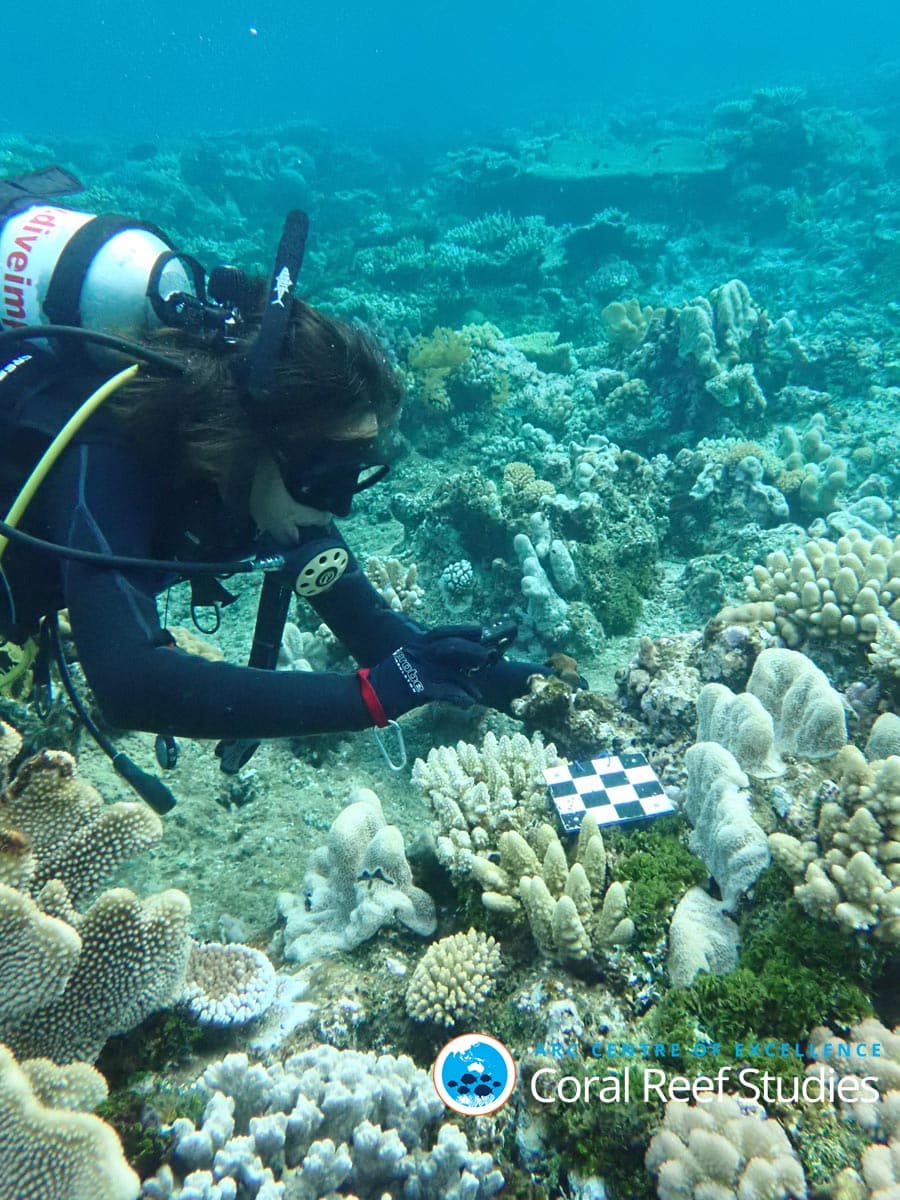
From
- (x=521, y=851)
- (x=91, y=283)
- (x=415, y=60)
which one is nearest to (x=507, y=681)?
(x=521, y=851)

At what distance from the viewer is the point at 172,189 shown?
62.4ft

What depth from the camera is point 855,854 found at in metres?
2.01

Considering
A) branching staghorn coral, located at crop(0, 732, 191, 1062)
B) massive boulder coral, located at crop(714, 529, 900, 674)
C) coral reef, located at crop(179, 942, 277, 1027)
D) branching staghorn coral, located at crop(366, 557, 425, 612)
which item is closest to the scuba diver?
branching staghorn coral, located at crop(0, 732, 191, 1062)

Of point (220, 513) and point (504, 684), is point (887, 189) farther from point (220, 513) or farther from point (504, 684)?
point (220, 513)

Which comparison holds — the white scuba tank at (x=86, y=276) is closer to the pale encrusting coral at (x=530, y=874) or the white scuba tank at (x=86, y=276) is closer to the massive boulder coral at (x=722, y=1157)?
the pale encrusting coral at (x=530, y=874)

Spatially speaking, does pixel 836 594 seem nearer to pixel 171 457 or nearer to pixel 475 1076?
pixel 475 1076

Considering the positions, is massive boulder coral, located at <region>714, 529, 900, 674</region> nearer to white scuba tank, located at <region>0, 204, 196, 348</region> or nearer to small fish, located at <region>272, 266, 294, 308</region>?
small fish, located at <region>272, 266, 294, 308</region>

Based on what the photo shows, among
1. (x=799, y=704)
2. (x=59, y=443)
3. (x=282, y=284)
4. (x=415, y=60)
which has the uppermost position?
(x=415, y=60)

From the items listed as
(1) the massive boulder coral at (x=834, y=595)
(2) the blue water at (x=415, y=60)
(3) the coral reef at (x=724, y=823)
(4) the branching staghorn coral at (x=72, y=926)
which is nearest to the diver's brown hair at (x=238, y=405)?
(4) the branching staghorn coral at (x=72, y=926)

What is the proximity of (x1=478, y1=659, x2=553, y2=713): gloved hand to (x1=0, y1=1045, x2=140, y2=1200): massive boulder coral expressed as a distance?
2.67m

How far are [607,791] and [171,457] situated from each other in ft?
7.31

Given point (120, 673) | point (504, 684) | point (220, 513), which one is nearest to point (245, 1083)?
point (120, 673)

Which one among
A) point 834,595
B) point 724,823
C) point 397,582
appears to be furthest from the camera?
point 397,582

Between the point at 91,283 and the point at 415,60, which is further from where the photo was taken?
the point at 415,60
